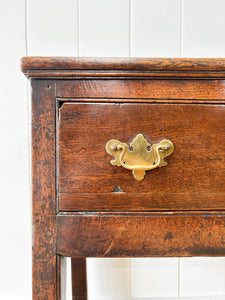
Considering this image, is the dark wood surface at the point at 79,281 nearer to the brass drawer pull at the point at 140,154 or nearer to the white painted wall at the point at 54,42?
the white painted wall at the point at 54,42

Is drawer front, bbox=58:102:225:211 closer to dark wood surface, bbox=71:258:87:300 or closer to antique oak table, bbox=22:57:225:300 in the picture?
antique oak table, bbox=22:57:225:300

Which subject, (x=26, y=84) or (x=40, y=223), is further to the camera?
(x=26, y=84)

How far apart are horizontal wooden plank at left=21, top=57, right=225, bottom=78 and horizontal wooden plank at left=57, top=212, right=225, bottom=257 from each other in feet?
0.73

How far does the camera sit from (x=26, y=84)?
84cm

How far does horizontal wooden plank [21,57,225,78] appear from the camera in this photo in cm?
40

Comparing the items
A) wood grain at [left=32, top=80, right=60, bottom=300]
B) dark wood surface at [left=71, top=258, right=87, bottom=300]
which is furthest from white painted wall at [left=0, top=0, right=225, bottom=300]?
wood grain at [left=32, top=80, right=60, bottom=300]

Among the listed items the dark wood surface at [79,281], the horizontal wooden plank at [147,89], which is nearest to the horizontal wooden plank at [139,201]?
the horizontal wooden plank at [147,89]

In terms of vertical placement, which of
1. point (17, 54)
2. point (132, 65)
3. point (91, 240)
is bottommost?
point (91, 240)

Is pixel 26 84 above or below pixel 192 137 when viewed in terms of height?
Result: above

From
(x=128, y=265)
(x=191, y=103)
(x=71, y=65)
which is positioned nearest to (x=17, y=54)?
(x=71, y=65)

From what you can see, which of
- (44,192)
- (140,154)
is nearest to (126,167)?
(140,154)

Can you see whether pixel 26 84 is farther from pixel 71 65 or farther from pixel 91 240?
pixel 91 240

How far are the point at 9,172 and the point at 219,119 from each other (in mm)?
663

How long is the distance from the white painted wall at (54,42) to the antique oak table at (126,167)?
18.2 inches
